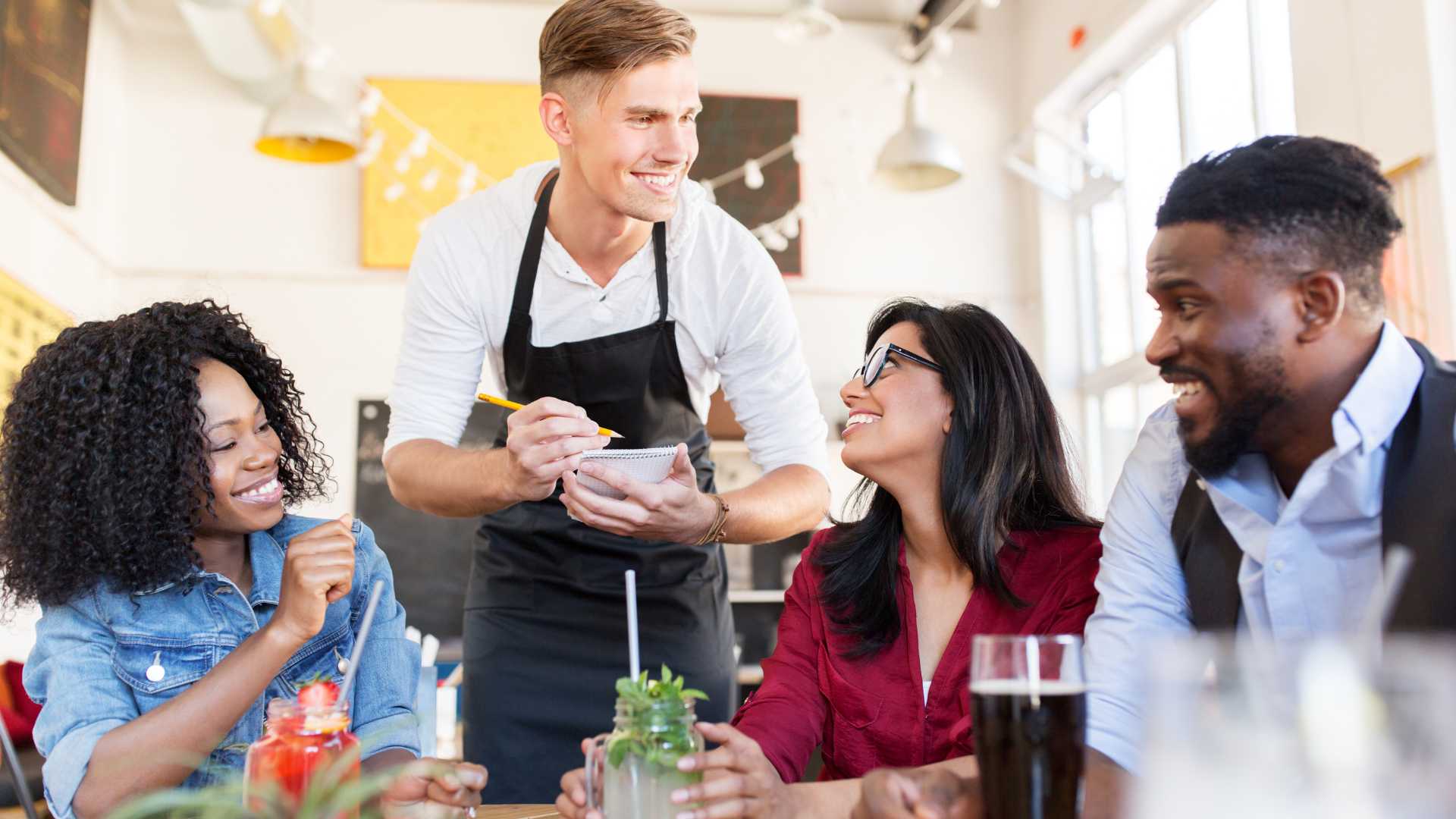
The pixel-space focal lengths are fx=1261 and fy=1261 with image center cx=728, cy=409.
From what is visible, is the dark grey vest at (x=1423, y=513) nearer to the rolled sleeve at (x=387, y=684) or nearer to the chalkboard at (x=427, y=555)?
the rolled sleeve at (x=387, y=684)

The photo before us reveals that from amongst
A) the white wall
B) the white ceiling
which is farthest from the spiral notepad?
the white ceiling

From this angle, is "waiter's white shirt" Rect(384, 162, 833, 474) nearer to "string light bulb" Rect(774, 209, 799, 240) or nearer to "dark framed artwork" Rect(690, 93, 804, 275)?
"string light bulb" Rect(774, 209, 799, 240)

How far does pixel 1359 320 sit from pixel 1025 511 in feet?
2.41

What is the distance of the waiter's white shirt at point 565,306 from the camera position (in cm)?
234

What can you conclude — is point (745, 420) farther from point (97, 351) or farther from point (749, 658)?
point (749, 658)

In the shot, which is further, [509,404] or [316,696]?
[509,404]

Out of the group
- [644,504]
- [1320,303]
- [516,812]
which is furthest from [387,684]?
[1320,303]

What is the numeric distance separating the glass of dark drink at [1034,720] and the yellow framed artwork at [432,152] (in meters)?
6.45

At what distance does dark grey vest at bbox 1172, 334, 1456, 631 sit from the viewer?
3.81 feet

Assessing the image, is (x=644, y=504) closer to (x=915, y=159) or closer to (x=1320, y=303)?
(x=1320, y=303)

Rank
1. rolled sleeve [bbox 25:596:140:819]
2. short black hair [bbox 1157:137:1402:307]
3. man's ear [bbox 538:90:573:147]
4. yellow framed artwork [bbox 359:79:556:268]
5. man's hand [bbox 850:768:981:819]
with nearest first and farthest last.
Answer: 1. man's hand [bbox 850:768:981:819]
2. short black hair [bbox 1157:137:1402:307]
3. rolled sleeve [bbox 25:596:140:819]
4. man's ear [bbox 538:90:573:147]
5. yellow framed artwork [bbox 359:79:556:268]

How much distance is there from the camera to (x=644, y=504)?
189 centimetres

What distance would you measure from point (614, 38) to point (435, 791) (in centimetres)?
136

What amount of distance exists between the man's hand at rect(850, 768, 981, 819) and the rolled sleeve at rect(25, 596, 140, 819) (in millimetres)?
896
